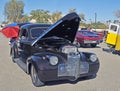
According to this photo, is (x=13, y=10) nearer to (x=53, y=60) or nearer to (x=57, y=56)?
(x=57, y=56)

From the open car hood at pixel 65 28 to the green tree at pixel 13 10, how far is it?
276 ft

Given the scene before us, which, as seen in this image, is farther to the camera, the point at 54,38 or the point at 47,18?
the point at 47,18

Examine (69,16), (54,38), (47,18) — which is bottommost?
(47,18)

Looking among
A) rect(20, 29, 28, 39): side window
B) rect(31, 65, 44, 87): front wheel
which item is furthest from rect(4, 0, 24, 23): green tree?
rect(31, 65, 44, 87): front wheel

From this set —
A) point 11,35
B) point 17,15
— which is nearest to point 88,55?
point 11,35

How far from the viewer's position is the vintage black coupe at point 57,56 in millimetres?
6805

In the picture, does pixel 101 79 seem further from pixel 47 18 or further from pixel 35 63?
pixel 47 18

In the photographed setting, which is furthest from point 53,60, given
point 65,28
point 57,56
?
point 65,28

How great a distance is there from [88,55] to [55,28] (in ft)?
4.33

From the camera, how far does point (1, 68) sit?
32.7 ft

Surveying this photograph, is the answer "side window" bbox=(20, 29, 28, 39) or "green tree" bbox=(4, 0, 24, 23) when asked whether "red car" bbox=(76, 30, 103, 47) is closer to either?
"side window" bbox=(20, 29, 28, 39)

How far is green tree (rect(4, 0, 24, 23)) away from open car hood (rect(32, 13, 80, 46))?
84.2 meters

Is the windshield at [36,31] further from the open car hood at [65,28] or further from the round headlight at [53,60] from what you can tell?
the round headlight at [53,60]

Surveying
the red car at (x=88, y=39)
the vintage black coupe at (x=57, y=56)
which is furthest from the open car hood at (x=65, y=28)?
the red car at (x=88, y=39)
